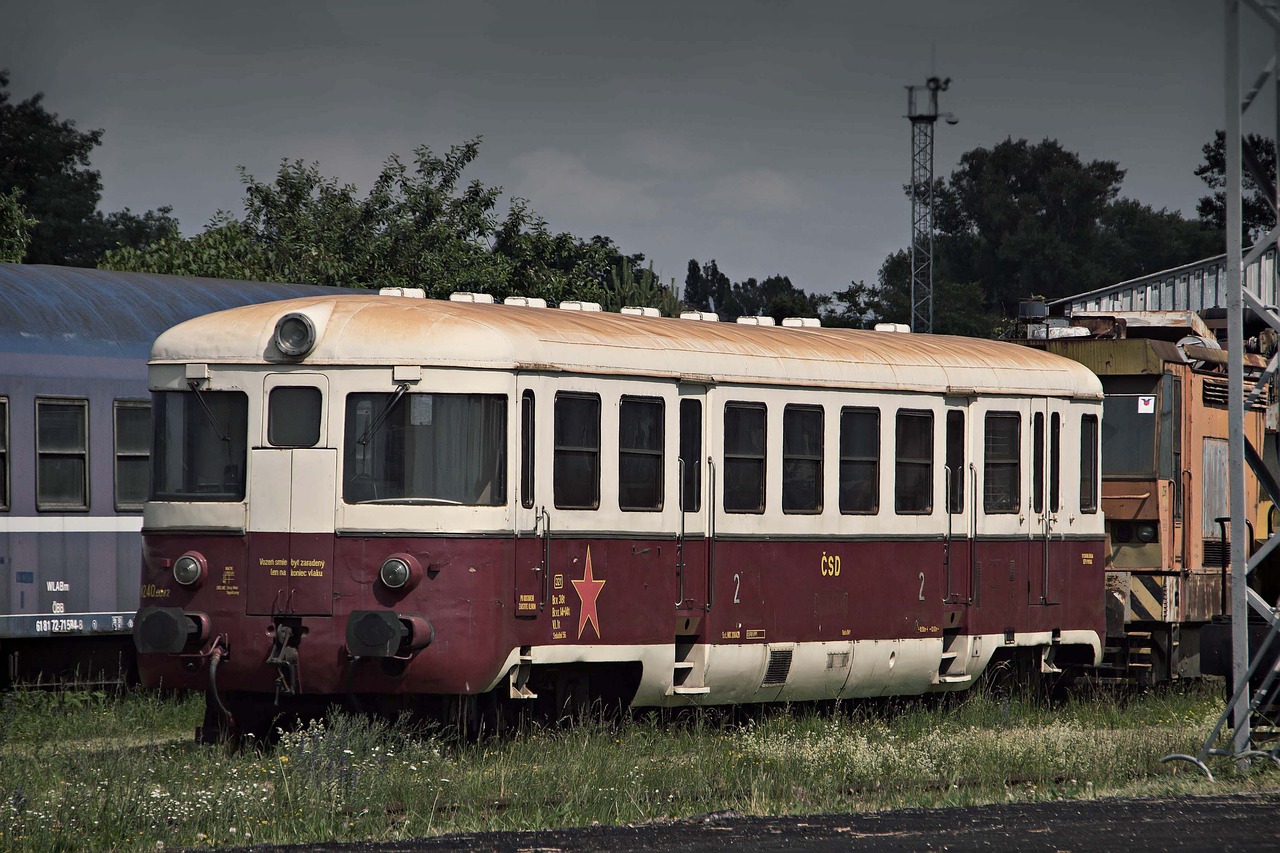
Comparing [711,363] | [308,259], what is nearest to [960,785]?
[711,363]

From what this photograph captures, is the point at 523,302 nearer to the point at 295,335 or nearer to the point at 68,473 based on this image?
the point at 295,335

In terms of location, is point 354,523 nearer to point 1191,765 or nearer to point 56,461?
point 56,461

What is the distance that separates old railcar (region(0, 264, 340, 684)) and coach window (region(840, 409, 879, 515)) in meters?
5.99

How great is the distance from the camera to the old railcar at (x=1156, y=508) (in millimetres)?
16797

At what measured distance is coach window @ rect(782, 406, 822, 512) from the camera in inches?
541

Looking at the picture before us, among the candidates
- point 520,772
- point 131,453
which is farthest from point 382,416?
point 131,453

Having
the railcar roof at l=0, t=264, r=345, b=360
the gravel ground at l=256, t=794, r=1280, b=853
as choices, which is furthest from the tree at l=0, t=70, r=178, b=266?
the gravel ground at l=256, t=794, r=1280, b=853

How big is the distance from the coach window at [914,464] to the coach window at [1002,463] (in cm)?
66

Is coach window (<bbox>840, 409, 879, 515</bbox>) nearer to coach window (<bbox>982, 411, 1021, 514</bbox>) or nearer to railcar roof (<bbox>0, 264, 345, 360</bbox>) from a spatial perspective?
coach window (<bbox>982, 411, 1021, 514</bbox>)

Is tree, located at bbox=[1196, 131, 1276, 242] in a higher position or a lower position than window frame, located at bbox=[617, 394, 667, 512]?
higher

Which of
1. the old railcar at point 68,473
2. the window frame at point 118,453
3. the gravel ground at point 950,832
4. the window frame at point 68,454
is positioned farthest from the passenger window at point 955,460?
the window frame at point 68,454

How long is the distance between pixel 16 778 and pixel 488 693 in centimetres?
324

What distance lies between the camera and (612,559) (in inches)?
493

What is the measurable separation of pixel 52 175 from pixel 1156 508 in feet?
147
